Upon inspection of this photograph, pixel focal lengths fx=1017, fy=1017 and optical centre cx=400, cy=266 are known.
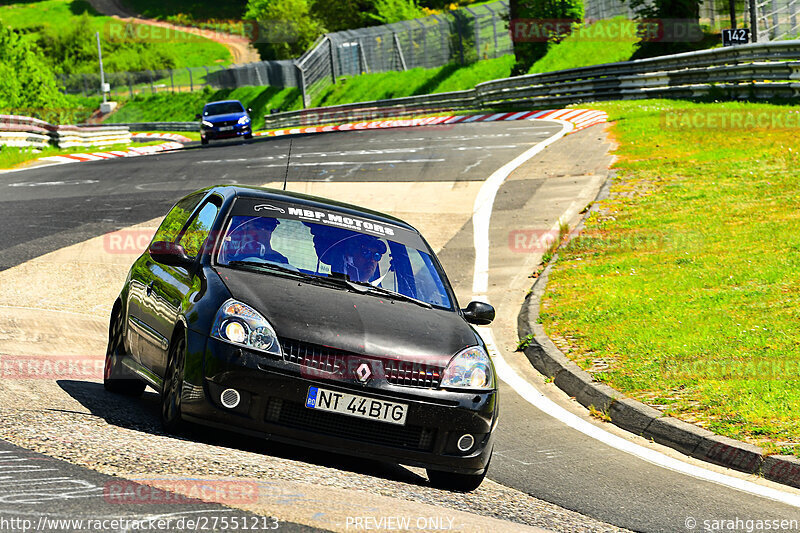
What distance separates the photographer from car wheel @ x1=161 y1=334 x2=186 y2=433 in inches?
234

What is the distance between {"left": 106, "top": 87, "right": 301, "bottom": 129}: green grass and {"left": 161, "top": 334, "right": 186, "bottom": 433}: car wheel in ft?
221

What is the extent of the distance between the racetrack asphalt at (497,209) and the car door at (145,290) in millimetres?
2563

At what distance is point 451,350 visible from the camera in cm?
610

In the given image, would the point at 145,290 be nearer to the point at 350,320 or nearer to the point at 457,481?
the point at 350,320

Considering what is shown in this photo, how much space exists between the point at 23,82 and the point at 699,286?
190 ft

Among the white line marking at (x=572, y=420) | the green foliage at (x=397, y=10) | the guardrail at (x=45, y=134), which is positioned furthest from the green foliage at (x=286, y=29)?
the white line marking at (x=572, y=420)

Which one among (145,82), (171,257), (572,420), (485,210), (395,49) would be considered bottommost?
(572,420)

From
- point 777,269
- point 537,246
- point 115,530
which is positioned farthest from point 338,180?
point 115,530

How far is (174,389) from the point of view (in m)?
6.04

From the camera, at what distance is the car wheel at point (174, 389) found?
5.95m

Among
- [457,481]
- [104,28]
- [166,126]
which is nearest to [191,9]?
[104,28]

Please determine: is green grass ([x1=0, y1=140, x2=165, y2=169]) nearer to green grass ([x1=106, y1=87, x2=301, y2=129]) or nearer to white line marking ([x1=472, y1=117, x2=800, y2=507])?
white line marking ([x1=472, y1=117, x2=800, y2=507])

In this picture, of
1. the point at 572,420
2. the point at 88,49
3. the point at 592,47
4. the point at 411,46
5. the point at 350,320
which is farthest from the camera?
the point at 88,49

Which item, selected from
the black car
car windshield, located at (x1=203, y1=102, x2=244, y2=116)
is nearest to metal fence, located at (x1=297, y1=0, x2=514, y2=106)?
car windshield, located at (x1=203, y1=102, x2=244, y2=116)
